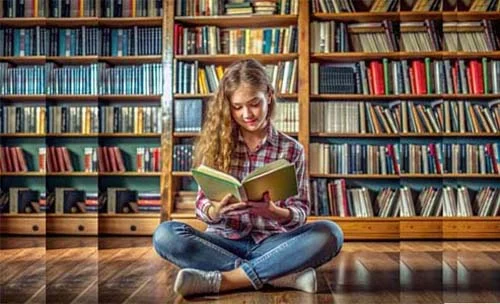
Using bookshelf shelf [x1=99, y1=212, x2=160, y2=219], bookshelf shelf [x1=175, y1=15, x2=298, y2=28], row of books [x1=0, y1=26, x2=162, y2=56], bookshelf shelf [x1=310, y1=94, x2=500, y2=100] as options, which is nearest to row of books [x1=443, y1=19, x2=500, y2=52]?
bookshelf shelf [x1=310, y1=94, x2=500, y2=100]

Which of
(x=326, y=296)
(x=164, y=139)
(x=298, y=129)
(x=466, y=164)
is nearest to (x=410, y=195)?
(x=466, y=164)

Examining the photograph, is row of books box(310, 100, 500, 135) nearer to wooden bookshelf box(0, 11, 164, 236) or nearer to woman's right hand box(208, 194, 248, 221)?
wooden bookshelf box(0, 11, 164, 236)

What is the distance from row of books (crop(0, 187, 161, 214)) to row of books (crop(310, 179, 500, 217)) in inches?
41.0

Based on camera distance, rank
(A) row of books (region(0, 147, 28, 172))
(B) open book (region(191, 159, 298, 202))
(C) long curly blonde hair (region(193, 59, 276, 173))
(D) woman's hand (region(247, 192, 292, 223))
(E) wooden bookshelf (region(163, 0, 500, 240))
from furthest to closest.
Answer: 1. (A) row of books (region(0, 147, 28, 172))
2. (E) wooden bookshelf (region(163, 0, 500, 240))
3. (C) long curly blonde hair (region(193, 59, 276, 173))
4. (D) woman's hand (region(247, 192, 292, 223))
5. (B) open book (region(191, 159, 298, 202))

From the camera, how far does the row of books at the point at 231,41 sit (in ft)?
12.3

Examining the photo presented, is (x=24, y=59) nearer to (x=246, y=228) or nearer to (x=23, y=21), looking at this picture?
(x=23, y=21)

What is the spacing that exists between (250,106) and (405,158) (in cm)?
212

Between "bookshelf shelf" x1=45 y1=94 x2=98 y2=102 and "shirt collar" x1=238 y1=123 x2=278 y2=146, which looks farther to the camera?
"bookshelf shelf" x1=45 y1=94 x2=98 y2=102

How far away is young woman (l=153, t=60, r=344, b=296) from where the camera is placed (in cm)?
186

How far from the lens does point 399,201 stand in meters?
3.80

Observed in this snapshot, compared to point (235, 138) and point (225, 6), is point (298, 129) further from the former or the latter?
point (235, 138)

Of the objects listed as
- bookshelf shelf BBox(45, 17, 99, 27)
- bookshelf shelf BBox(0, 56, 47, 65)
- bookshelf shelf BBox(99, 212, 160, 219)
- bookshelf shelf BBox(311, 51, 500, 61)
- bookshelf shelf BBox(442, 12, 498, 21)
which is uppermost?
bookshelf shelf BBox(442, 12, 498, 21)

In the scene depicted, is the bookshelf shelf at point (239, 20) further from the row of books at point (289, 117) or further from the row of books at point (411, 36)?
the row of books at point (289, 117)

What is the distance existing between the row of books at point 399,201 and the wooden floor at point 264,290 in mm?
307
